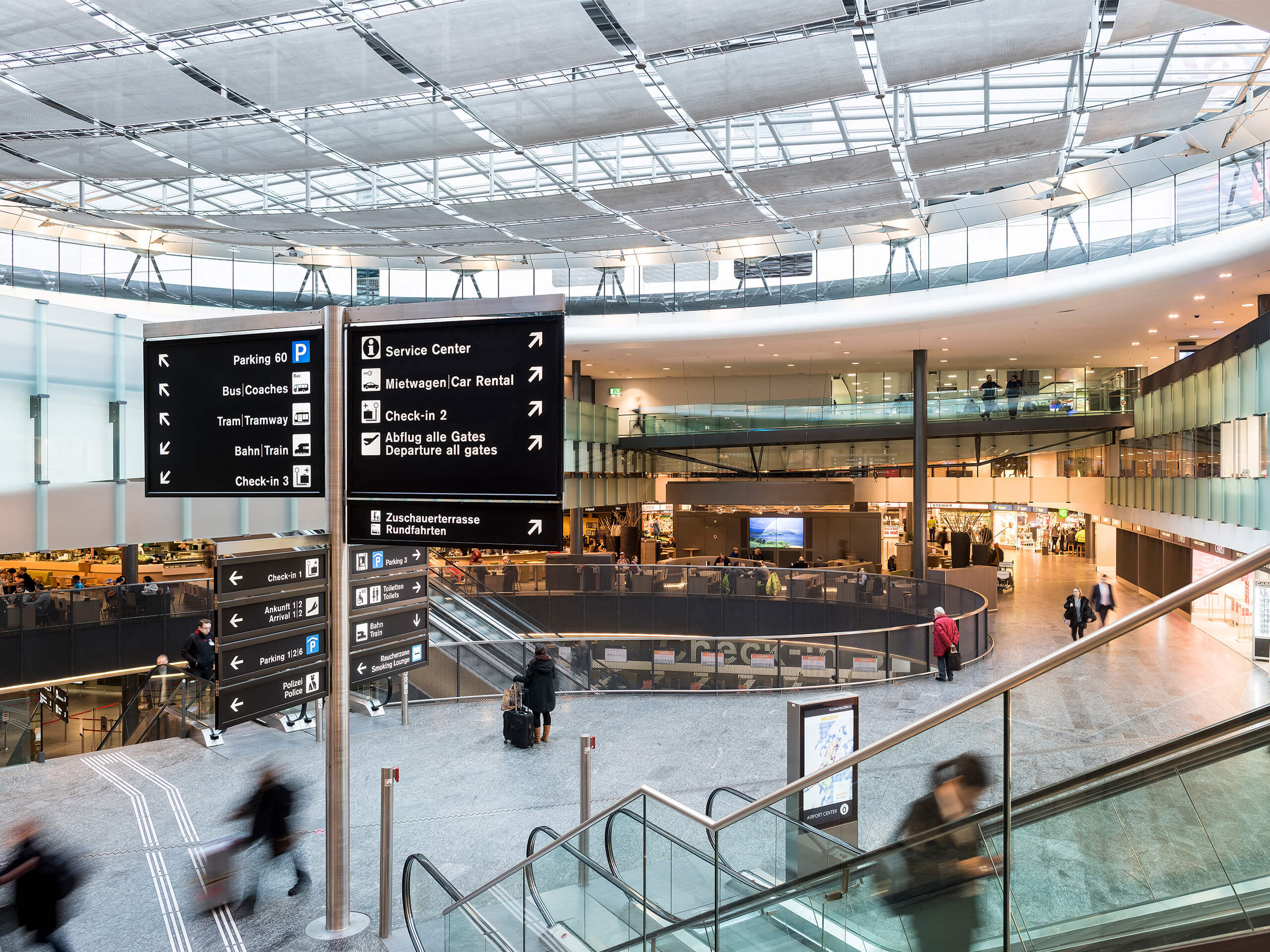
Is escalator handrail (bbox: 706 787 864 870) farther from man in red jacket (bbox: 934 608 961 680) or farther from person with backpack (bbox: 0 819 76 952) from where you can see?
man in red jacket (bbox: 934 608 961 680)

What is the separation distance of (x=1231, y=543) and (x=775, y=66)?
13.8 meters

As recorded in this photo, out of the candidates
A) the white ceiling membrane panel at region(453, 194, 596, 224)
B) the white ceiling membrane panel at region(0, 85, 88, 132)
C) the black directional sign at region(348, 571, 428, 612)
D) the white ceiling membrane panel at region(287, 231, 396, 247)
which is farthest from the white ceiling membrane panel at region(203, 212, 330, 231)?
the black directional sign at region(348, 571, 428, 612)

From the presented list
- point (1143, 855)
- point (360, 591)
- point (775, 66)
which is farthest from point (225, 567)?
point (775, 66)

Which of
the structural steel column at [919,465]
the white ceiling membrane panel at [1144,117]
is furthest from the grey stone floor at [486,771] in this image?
the structural steel column at [919,465]

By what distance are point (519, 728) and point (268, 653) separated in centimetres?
494

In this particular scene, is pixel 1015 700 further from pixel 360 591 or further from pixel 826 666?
pixel 826 666

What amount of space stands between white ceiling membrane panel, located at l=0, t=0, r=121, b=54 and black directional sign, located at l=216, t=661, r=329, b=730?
9.24 metres

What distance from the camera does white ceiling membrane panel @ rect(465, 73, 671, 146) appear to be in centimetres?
1318

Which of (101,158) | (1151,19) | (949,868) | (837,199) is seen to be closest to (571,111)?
(837,199)

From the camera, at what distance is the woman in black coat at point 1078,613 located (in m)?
17.0

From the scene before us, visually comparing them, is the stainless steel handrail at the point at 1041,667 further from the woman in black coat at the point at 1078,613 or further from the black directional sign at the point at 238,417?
the woman in black coat at the point at 1078,613

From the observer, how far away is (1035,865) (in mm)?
2734

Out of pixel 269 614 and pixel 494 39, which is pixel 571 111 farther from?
pixel 269 614

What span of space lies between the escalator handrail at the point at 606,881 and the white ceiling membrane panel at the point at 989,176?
1577 centimetres
